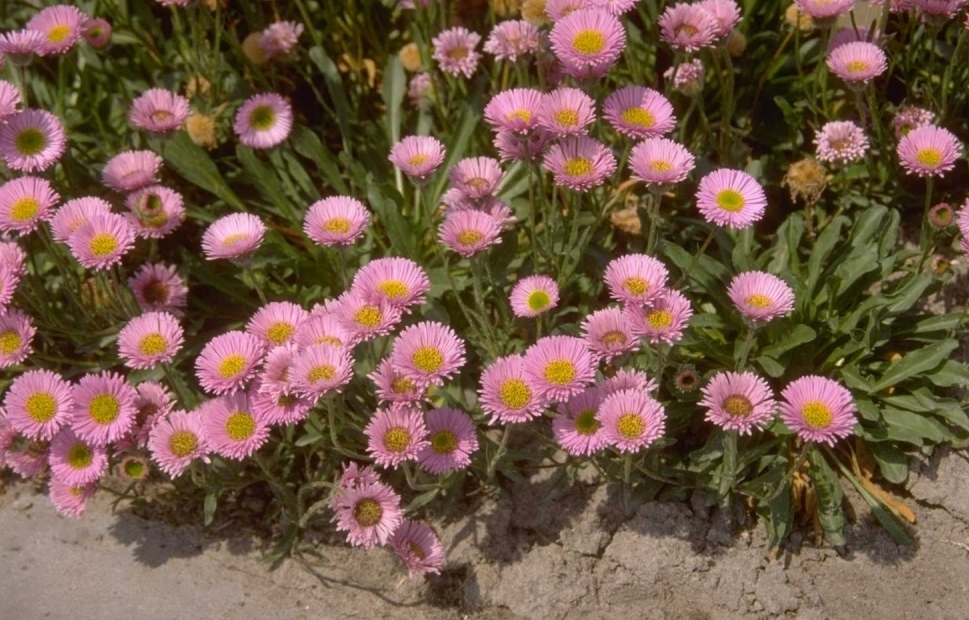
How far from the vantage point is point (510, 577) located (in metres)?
3.22

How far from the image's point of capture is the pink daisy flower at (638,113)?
3184 mm

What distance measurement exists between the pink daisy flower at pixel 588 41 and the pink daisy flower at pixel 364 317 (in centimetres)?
89

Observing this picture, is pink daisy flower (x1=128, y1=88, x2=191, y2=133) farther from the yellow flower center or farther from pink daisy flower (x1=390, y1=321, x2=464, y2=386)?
the yellow flower center

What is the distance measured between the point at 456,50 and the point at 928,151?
5.25 feet

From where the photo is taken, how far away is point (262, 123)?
3922 mm

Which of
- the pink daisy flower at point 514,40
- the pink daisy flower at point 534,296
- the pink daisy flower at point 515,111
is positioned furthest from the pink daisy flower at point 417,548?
the pink daisy flower at point 514,40

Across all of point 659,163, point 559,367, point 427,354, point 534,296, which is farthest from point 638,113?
point 427,354

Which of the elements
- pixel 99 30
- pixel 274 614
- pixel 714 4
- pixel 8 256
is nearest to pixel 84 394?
pixel 8 256

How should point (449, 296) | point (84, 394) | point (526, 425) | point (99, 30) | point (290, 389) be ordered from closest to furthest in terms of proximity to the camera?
1. point (290, 389)
2. point (84, 394)
3. point (526, 425)
4. point (449, 296)
5. point (99, 30)

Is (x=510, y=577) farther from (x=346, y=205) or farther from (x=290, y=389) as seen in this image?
(x=346, y=205)

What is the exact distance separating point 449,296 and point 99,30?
159cm

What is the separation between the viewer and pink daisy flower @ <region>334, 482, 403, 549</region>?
2.97 metres

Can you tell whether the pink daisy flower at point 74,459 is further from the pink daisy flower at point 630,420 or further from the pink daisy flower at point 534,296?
the pink daisy flower at point 630,420

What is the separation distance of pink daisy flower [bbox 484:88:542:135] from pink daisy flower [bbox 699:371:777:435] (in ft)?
2.88
